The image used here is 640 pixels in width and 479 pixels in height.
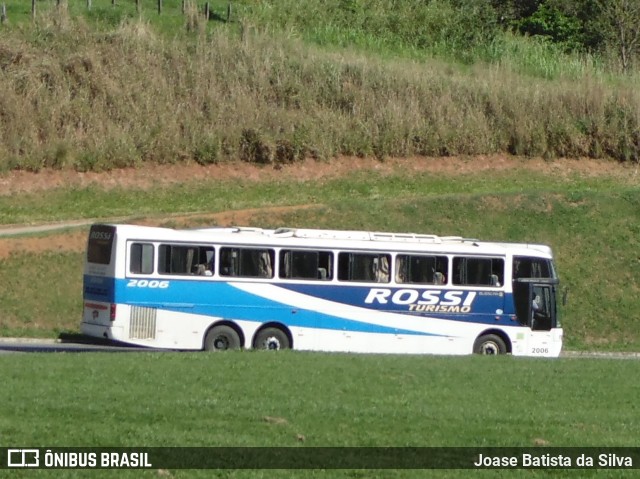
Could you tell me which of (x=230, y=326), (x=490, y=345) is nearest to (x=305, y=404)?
(x=230, y=326)

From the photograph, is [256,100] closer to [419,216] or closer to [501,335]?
[419,216]

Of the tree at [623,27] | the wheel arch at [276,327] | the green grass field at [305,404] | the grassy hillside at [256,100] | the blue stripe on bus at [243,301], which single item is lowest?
the green grass field at [305,404]

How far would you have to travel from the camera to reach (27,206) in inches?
1483

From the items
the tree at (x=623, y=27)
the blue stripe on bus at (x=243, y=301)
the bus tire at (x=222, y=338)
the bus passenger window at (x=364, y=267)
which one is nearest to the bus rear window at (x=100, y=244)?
the blue stripe on bus at (x=243, y=301)

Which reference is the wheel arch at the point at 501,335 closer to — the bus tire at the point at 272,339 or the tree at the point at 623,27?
the bus tire at the point at 272,339

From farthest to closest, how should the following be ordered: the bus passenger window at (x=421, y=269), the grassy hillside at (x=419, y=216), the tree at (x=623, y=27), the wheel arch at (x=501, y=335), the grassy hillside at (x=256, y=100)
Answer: the tree at (x=623, y=27)
the grassy hillside at (x=256, y=100)
the grassy hillside at (x=419, y=216)
the wheel arch at (x=501, y=335)
the bus passenger window at (x=421, y=269)

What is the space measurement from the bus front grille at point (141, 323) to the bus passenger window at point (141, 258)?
0.79 m

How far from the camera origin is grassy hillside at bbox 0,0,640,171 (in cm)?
4222

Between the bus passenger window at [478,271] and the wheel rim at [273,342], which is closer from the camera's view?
the wheel rim at [273,342]

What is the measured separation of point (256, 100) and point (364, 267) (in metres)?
20.9

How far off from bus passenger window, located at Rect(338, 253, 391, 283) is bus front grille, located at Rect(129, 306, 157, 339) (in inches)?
168

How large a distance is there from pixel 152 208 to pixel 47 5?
17.6m

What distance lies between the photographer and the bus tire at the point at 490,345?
2652 centimetres

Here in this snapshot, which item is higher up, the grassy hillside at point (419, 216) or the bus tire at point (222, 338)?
the grassy hillside at point (419, 216)
